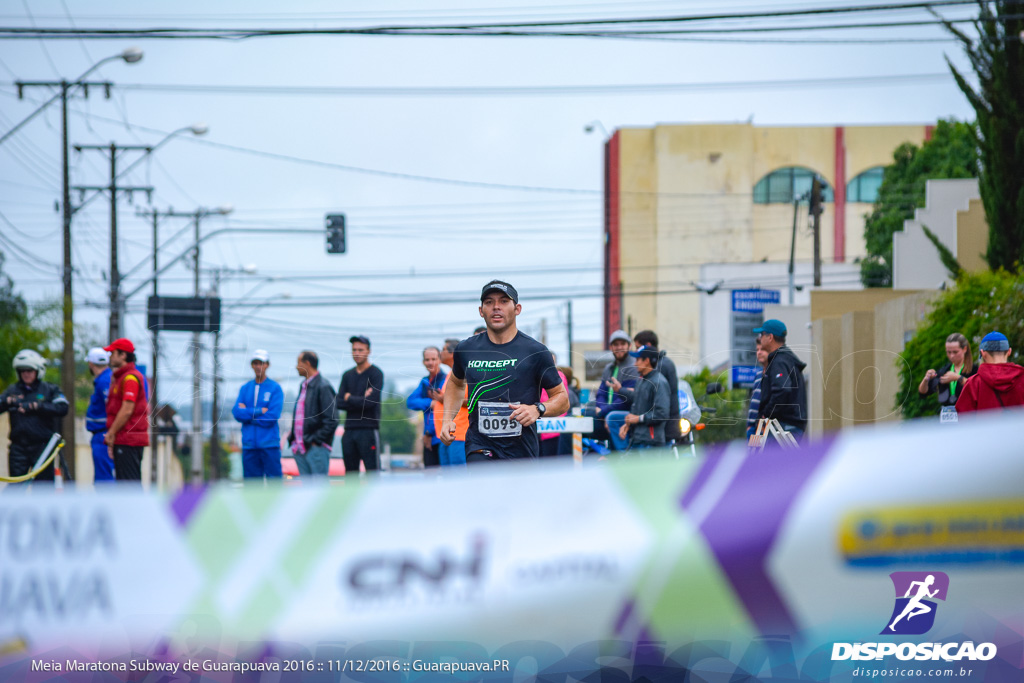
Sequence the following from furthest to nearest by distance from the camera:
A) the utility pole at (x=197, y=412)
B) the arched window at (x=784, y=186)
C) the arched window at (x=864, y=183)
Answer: the arched window at (x=864, y=183) < the arched window at (x=784, y=186) < the utility pole at (x=197, y=412)

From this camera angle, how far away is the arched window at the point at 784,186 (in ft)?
230

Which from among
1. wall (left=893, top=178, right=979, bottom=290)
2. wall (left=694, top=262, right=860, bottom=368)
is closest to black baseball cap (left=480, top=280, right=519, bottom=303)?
wall (left=893, top=178, right=979, bottom=290)

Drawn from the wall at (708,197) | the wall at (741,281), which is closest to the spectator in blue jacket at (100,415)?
the wall at (741,281)

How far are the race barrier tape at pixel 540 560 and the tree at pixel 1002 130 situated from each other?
66.0 feet

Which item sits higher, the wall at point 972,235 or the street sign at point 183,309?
the wall at point 972,235

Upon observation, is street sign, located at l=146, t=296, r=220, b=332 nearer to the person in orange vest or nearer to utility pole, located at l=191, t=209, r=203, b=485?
utility pole, located at l=191, t=209, r=203, b=485

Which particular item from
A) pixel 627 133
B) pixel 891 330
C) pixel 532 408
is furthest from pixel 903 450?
pixel 627 133

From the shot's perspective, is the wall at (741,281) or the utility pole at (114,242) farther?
the wall at (741,281)

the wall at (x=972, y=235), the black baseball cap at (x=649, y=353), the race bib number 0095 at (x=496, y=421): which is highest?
the wall at (x=972, y=235)

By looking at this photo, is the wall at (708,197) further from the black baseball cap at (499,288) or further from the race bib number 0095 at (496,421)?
the race bib number 0095 at (496,421)

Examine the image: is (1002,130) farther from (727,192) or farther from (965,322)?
(727,192)

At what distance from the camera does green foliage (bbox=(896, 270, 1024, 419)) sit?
13812mm

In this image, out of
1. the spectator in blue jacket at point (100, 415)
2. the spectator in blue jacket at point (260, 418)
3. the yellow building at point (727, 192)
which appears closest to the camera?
the spectator in blue jacket at point (100, 415)

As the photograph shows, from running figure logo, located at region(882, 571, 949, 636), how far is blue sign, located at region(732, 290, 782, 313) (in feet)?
125
